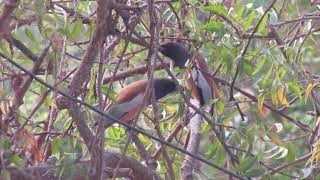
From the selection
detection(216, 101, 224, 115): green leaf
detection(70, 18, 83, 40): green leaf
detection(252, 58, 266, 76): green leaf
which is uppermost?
detection(70, 18, 83, 40): green leaf

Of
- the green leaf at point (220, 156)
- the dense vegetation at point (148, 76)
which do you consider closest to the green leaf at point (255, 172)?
the dense vegetation at point (148, 76)

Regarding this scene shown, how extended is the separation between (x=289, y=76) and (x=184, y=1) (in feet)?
0.90

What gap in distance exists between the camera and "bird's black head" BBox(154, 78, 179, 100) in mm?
1765

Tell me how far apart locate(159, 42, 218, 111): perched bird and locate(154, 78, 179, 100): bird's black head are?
0.05m

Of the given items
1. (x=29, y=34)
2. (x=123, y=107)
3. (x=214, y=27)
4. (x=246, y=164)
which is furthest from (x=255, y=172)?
(x=29, y=34)

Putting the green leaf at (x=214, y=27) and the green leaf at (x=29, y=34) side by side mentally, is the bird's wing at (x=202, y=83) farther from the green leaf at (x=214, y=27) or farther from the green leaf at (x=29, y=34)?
the green leaf at (x=29, y=34)

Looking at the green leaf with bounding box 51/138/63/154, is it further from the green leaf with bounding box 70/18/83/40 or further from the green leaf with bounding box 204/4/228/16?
the green leaf with bounding box 204/4/228/16

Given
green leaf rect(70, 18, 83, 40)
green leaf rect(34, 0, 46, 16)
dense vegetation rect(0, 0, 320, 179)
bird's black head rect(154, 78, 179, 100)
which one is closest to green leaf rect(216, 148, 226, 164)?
dense vegetation rect(0, 0, 320, 179)

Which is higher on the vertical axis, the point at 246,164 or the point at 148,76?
the point at 148,76

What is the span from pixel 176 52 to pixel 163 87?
94 mm

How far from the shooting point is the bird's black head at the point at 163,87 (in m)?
1.76

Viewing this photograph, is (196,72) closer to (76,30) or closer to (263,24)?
(263,24)

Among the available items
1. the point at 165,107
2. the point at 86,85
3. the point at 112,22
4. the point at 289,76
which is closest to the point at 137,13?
the point at 112,22

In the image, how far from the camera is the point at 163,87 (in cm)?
177
